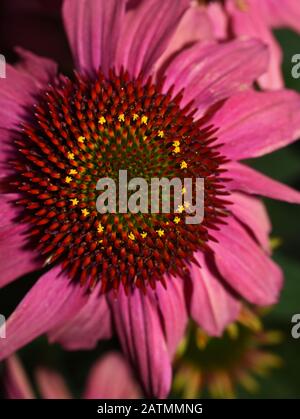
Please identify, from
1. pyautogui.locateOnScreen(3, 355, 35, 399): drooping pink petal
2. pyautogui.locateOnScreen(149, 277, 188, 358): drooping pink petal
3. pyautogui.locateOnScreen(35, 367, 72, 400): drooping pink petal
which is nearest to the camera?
pyautogui.locateOnScreen(149, 277, 188, 358): drooping pink petal

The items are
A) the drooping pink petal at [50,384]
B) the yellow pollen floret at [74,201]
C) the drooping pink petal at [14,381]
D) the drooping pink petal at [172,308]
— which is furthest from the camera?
the drooping pink petal at [50,384]

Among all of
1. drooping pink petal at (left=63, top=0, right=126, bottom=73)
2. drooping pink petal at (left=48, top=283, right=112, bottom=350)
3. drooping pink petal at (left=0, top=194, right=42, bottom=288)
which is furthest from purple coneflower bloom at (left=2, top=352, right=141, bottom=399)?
drooping pink petal at (left=63, top=0, right=126, bottom=73)

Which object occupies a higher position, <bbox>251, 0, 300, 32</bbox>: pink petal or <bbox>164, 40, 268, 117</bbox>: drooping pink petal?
<bbox>251, 0, 300, 32</bbox>: pink petal

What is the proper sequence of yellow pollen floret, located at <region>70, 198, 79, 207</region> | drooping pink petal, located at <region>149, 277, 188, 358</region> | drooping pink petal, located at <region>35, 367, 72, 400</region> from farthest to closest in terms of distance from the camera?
drooping pink petal, located at <region>35, 367, 72, 400</region>
drooping pink petal, located at <region>149, 277, 188, 358</region>
yellow pollen floret, located at <region>70, 198, 79, 207</region>

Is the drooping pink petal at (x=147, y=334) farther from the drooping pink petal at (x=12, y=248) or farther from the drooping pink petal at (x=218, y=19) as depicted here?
the drooping pink petal at (x=218, y=19)

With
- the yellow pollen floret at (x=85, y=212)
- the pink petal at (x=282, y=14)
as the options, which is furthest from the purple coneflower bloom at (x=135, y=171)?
the pink petal at (x=282, y=14)

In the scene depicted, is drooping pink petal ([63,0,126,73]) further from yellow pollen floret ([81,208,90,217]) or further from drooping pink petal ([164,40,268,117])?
yellow pollen floret ([81,208,90,217])

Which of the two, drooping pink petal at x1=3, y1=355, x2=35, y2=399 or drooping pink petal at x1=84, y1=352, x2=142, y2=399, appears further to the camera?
drooping pink petal at x1=84, y1=352, x2=142, y2=399

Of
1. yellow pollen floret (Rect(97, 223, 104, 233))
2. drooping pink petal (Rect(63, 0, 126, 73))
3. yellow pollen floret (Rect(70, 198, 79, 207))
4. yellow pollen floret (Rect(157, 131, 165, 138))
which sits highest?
drooping pink petal (Rect(63, 0, 126, 73))
